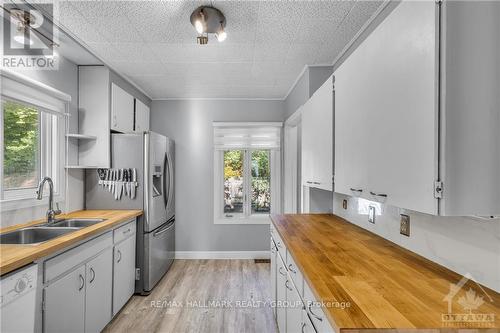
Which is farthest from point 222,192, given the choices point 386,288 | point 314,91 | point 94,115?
point 386,288

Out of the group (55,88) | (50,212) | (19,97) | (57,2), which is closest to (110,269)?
(50,212)

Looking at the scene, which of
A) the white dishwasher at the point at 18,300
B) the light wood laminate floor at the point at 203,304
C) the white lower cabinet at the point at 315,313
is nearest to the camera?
the white lower cabinet at the point at 315,313

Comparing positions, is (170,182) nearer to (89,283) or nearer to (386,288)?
(89,283)

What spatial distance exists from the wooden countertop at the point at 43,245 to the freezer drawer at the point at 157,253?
0.51 meters

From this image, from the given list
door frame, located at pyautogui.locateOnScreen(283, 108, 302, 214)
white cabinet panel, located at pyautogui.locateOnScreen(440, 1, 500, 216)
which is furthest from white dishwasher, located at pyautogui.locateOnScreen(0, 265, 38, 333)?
door frame, located at pyautogui.locateOnScreen(283, 108, 302, 214)

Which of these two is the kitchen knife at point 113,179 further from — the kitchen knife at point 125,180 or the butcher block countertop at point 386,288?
the butcher block countertop at point 386,288

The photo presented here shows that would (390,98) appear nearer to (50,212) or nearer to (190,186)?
(50,212)

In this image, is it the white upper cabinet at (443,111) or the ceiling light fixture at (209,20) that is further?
the ceiling light fixture at (209,20)

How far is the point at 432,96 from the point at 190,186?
3.73 meters

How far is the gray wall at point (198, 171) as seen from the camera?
14.0 feet

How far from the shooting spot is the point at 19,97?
83.6 inches

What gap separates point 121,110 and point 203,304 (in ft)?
7.80

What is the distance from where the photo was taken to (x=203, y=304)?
9.20 feet

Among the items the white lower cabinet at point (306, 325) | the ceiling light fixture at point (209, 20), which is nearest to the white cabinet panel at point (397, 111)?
the white lower cabinet at point (306, 325)
